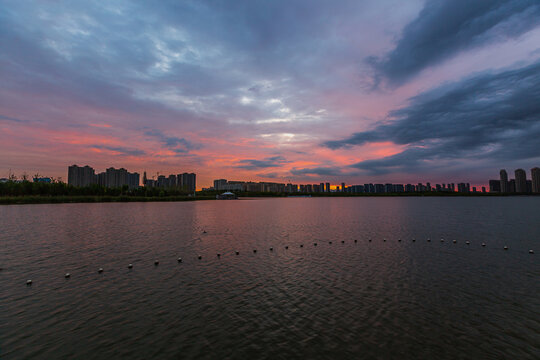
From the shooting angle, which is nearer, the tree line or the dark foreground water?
the dark foreground water

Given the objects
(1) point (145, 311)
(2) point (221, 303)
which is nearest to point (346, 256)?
(2) point (221, 303)

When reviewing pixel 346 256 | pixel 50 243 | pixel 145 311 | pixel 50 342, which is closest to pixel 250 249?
pixel 346 256

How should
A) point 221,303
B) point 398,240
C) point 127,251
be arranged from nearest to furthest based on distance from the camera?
point 221,303 → point 127,251 → point 398,240

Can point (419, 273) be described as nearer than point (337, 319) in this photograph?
No

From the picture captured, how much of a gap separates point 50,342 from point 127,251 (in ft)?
72.3

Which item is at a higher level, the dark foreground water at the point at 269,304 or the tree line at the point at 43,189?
the tree line at the point at 43,189

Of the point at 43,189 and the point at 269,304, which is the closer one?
the point at 269,304

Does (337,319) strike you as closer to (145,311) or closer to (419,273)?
(145,311)

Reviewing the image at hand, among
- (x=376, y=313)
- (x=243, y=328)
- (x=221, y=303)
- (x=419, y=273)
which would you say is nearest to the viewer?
(x=243, y=328)

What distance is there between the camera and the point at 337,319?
626 inches

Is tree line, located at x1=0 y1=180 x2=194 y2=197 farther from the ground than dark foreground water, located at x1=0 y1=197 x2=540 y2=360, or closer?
farther from the ground

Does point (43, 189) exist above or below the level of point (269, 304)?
above

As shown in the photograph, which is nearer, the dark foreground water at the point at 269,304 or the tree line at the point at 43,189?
the dark foreground water at the point at 269,304

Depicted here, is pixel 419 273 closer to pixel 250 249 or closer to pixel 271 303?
pixel 271 303
